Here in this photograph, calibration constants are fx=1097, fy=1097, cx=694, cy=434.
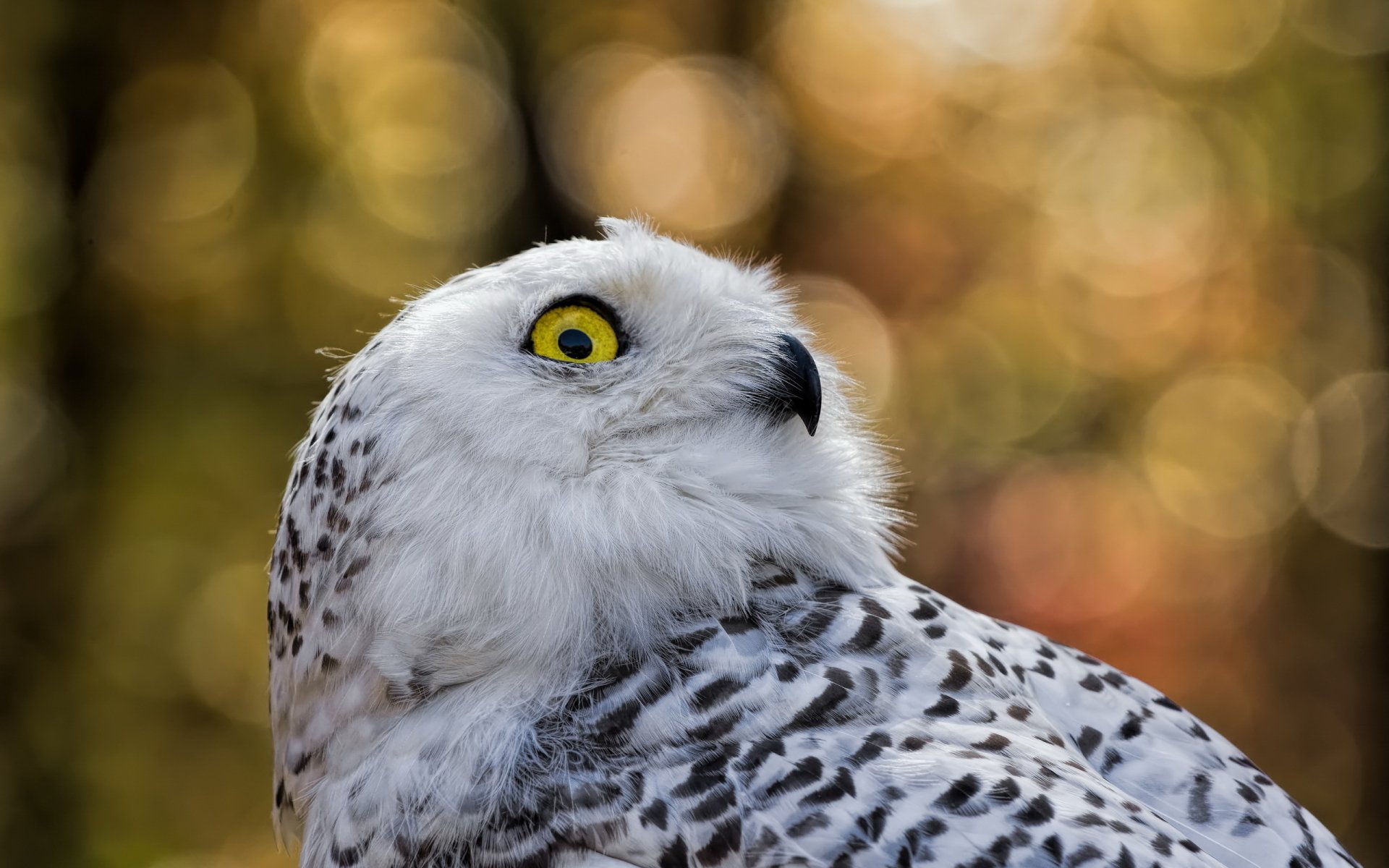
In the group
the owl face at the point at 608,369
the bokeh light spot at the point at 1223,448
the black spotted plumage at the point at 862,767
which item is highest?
the owl face at the point at 608,369

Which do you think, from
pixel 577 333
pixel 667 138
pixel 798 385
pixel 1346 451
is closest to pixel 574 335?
pixel 577 333

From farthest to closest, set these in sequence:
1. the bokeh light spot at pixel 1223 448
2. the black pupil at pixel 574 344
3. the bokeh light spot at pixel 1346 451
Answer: the bokeh light spot at pixel 1346 451 → the bokeh light spot at pixel 1223 448 → the black pupil at pixel 574 344

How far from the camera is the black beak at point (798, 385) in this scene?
5.89 feet

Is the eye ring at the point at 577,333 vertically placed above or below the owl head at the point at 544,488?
above

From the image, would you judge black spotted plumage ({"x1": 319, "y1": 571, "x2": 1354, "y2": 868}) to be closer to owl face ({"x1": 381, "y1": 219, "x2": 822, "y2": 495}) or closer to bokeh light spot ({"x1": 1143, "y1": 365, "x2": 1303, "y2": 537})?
owl face ({"x1": 381, "y1": 219, "x2": 822, "y2": 495})

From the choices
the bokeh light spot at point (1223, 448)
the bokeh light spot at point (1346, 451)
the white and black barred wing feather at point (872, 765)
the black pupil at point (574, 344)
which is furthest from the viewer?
the bokeh light spot at point (1346, 451)

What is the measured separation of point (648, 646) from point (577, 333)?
50cm

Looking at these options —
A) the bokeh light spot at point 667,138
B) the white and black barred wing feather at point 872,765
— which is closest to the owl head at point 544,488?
the white and black barred wing feather at point 872,765

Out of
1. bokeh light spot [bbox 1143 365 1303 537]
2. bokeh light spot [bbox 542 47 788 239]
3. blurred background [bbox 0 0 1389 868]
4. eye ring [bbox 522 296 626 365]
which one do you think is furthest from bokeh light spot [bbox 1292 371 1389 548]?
eye ring [bbox 522 296 626 365]

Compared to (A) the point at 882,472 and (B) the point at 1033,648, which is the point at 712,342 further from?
(B) the point at 1033,648

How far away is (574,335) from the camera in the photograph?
1.74 m

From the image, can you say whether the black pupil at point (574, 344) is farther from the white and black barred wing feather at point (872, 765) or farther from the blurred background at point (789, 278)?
the blurred background at point (789, 278)

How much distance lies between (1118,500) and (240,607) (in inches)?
197

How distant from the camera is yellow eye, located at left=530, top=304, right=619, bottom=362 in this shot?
5.70 ft
